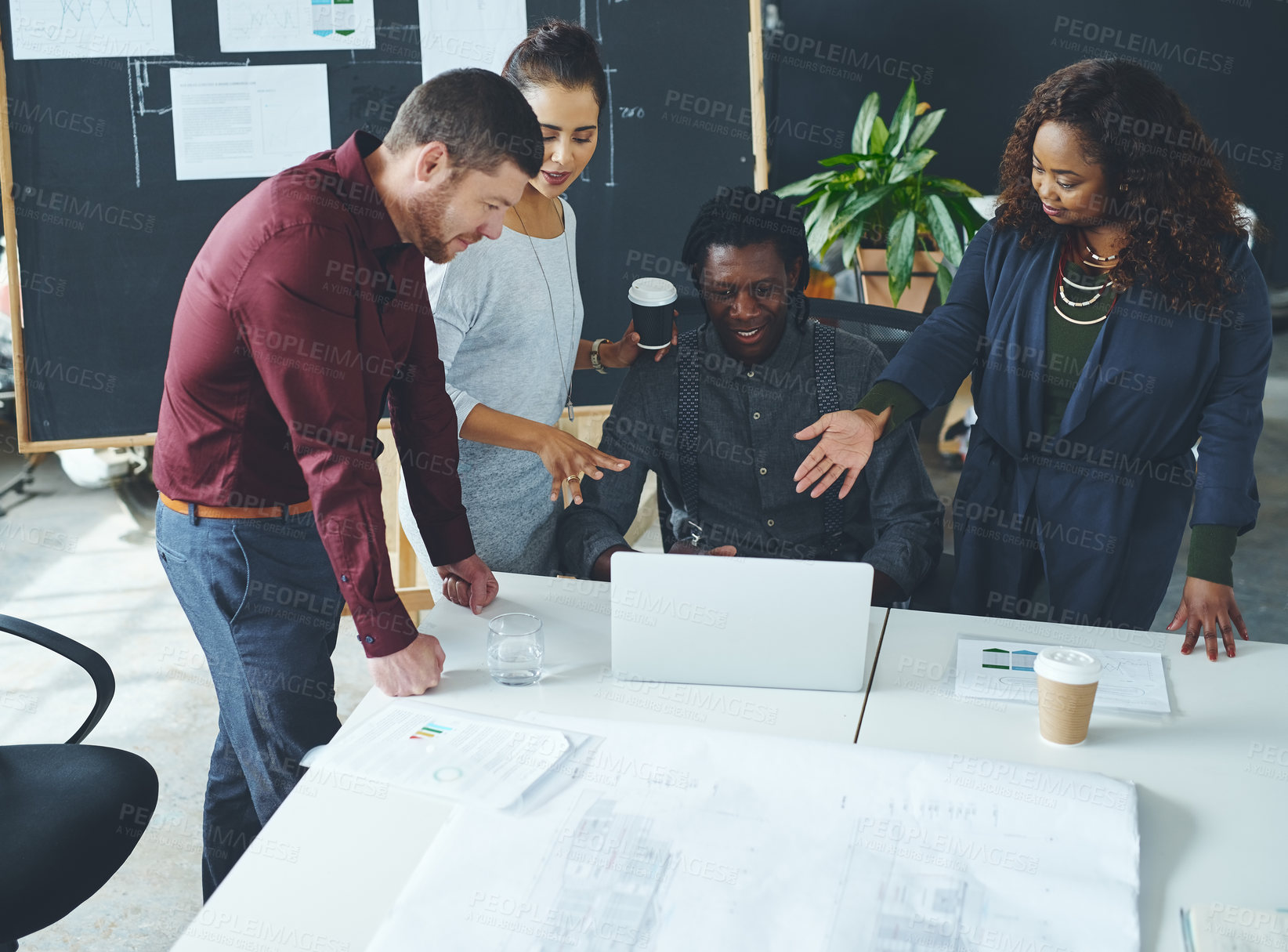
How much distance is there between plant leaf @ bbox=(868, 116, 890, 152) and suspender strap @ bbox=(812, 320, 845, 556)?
1941 mm

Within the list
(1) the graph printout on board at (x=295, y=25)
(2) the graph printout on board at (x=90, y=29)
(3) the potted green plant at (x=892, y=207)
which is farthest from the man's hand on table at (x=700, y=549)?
(3) the potted green plant at (x=892, y=207)

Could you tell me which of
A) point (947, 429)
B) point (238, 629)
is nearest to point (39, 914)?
point (238, 629)

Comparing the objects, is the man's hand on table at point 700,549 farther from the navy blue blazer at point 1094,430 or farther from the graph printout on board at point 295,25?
the graph printout on board at point 295,25

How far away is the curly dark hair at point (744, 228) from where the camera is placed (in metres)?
1.92

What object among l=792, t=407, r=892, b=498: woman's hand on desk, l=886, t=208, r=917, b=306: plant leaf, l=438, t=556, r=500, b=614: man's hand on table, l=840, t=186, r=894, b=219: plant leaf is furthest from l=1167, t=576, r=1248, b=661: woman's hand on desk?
l=840, t=186, r=894, b=219: plant leaf

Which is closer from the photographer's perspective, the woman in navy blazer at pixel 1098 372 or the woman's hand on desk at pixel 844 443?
the woman in navy blazer at pixel 1098 372

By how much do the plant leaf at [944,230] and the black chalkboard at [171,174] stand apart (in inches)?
37.9

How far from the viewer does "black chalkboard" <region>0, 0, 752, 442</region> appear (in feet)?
8.24

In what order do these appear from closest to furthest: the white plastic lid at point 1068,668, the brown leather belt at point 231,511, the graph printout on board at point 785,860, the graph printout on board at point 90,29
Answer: the graph printout on board at point 785,860, the white plastic lid at point 1068,668, the brown leather belt at point 231,511, the graph printout on board at point 90,29

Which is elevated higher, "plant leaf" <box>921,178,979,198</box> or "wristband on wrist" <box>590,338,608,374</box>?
"plant leaf" <box>921,178,979,198</box>

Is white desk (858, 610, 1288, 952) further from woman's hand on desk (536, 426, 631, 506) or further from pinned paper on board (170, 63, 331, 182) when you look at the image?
pinned paper on board (170, 63, 331, 182)

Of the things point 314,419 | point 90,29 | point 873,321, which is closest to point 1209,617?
point 873,321

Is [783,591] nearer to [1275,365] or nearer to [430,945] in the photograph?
[430,945]

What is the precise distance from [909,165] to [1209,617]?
2.35m
